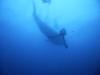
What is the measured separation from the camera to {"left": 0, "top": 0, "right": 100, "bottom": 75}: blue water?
1195 millimetres

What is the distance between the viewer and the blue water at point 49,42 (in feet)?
3.92

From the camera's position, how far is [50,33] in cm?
119

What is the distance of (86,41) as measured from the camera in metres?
1.21

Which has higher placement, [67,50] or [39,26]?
[39,26]

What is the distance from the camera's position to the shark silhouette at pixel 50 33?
1186 millimetres

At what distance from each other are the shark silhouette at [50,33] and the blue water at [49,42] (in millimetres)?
29

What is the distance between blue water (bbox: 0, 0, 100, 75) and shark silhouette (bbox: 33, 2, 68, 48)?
0.10ft

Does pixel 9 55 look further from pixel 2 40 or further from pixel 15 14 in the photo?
pixel 15 14

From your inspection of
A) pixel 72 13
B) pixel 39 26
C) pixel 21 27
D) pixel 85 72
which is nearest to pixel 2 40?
pixel 21 27

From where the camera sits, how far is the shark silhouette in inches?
46.7

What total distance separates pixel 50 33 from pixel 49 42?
0.08 metres

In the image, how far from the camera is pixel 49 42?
47.0 inches

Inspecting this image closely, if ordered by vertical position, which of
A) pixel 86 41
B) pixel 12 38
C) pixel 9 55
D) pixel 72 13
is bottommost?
pixel 9 55

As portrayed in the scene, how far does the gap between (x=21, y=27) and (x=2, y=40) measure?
0.71 feet
